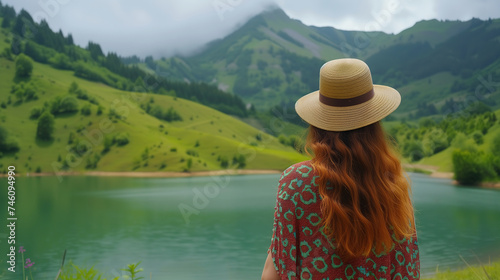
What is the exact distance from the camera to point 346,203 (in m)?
2.40

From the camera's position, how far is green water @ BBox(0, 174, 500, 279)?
71.2 feet

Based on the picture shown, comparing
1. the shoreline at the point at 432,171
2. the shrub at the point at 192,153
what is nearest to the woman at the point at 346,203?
the shoreline at the point at 432,171

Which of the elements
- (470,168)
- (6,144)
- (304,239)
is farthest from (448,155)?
(304,239)

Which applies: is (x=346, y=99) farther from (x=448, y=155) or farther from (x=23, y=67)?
(x=23, y=67)

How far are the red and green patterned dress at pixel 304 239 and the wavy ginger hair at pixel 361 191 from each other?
0.16 feet

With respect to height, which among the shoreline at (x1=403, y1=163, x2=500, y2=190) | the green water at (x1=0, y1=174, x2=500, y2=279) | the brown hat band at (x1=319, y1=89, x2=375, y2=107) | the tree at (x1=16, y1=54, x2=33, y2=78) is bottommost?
the brown hat band at (x1=319, y1=89, x2=375, y2=107)

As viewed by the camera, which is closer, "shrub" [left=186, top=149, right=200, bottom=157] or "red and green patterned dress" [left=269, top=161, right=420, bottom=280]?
"red and green patterned dress" [left=269, top=161, right=420, bottom=280]

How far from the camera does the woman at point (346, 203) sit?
7.70 ft

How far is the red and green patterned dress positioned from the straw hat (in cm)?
33

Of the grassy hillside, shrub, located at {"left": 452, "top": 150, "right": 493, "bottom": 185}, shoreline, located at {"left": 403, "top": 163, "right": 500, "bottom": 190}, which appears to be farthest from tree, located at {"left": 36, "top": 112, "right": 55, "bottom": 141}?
shrub, located at {"left": 452, "top": 150, "right": 493, "bottom": 185}

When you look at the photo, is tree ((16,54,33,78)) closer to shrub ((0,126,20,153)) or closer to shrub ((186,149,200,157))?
shrub ((0,126,20,153))

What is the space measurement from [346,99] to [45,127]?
119685mm

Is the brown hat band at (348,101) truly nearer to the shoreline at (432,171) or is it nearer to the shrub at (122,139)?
the shoreline at (432,171)

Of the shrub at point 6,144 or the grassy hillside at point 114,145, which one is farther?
the grassy hillside at point 114,145
